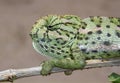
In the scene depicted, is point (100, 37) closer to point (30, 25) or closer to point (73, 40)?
point (73, 40)

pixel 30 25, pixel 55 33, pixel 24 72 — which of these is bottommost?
pixel 24 72

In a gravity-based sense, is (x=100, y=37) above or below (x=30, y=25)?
below

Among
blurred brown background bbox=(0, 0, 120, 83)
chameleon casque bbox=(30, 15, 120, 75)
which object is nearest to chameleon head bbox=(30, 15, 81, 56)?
chameleon casque bbox=(30, 15, 120, 75)

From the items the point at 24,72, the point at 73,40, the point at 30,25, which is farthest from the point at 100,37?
the point at 30,25

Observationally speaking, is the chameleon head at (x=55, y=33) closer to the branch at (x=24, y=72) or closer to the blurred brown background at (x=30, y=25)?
the branch at (x=24, y=72)

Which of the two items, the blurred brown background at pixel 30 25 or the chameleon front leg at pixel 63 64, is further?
the blurred brown background at pixel 30 25

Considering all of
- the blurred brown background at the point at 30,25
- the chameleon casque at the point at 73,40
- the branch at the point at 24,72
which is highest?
the blurred brown background at the point at 30,25

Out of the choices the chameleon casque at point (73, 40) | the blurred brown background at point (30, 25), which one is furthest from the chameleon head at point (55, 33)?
the blurred brown background at point (30, 25)
